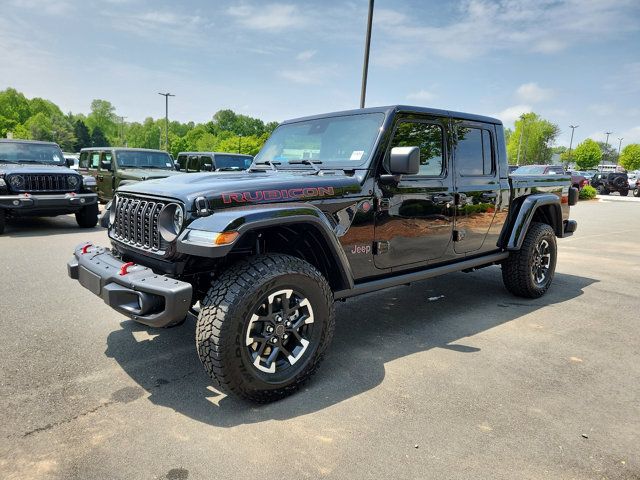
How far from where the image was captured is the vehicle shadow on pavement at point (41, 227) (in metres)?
8.83

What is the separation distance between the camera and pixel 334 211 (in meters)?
3.19

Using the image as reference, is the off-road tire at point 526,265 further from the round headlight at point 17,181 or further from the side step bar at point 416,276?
the round headlight at point 17,181

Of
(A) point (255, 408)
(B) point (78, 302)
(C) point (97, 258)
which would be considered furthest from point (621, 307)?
(B) point (78, 302)

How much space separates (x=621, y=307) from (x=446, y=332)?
235 cm

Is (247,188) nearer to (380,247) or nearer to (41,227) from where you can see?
(380,247)

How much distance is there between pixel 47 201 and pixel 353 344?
7378 millimetres

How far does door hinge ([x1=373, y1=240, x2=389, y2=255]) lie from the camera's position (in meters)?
3.49

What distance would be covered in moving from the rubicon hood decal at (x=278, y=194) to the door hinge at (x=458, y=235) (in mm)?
1547

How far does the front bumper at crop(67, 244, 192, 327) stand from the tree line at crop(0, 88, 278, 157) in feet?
176

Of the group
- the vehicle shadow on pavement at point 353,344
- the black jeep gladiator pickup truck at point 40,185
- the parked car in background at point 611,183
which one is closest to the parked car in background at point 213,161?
the black jeep gladiator pickup truck at point 40,185

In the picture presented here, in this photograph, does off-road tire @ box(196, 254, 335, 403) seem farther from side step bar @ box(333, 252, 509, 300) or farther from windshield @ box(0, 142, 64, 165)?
windshield @ box(0, 142, 64, 165)

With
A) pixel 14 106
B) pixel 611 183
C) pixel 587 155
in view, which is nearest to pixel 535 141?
pixel 587 155

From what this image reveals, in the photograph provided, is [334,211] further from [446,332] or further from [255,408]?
[446,332]

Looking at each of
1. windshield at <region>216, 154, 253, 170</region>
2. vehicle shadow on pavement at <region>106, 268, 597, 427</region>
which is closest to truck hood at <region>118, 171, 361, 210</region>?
vehicle shadow on pavement at <region>106, 268, 597, 427</region>
